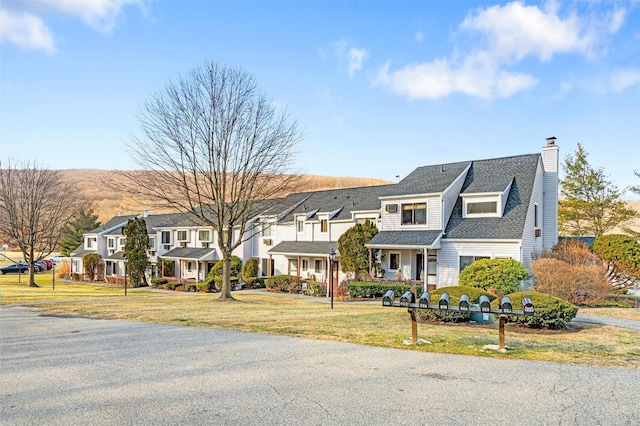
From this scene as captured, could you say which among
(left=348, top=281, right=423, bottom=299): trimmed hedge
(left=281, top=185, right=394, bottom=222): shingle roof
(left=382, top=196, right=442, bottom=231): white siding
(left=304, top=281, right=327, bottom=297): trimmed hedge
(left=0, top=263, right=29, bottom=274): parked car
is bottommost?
(left=0, top=263, right=29, bottom=274): parked car

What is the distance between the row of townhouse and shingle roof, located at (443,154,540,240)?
5 centimetres

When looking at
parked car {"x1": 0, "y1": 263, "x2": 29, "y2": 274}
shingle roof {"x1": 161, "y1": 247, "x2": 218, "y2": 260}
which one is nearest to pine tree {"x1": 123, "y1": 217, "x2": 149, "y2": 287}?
shingle roof {"x1": 161, "y1": 247, "x2": 218, "y2": 260}

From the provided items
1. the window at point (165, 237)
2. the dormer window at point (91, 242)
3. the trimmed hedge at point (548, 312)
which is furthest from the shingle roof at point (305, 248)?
the dormer window at point (91, 242)

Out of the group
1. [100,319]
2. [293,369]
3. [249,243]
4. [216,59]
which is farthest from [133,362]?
[249,243]

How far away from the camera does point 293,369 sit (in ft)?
25.4

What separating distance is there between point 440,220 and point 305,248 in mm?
10630

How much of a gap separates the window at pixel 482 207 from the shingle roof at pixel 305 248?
905cm

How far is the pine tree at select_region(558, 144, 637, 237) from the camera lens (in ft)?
126

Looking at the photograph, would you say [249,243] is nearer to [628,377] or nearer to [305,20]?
[305,20]

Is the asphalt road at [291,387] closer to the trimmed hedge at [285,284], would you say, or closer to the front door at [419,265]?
the front door at [419,265]

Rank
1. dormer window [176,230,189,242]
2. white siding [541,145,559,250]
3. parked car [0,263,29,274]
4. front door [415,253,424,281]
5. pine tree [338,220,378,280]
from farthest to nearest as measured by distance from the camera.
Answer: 1. parked car [0,263,29,274]
2. dormer window [176,230,189,242]
3. pine tree [338,220,378,280]
4. white siding [541,145,559,250]
5. front door [415,253,424,281]

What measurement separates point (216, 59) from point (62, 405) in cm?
1933

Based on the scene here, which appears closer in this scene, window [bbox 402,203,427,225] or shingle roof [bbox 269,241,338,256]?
window [bbox 402,203,427,225]

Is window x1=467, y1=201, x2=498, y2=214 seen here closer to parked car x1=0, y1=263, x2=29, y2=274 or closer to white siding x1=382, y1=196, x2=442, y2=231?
white siding x1=382, y1=196, x2=442, y2=231
